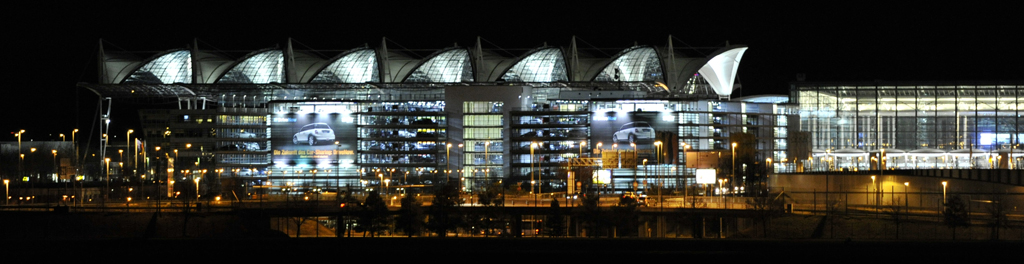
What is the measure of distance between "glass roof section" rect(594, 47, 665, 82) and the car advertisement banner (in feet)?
33.9

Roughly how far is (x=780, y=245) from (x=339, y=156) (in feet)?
310

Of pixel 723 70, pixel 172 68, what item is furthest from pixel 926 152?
pixel 172 68

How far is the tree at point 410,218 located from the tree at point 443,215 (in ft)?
3.04

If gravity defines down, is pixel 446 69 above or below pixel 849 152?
above

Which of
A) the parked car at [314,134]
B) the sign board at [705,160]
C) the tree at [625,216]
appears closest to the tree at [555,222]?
the tree at [625,216]

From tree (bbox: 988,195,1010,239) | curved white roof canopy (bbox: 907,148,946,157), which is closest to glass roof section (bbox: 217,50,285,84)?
curved white roof canopy (bbox: 907,148,946,157)

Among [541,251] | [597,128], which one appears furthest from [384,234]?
[597,128]

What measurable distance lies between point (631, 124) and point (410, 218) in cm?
7388

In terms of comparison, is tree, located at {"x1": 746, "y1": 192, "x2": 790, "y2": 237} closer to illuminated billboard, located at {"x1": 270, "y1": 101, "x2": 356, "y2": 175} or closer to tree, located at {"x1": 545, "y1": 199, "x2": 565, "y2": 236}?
tree, located at {"x1": 545, "y1": 199, "x2": 565, "y2": 236}

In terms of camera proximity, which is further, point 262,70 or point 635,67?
point 262,70

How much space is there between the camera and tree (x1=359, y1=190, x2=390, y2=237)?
82188 millimetres

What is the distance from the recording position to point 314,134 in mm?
158625

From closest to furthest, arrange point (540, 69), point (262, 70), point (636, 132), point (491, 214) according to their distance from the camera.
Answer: point (491, 214)
point (636, 132)
point (540, 69)
point (262, 70)

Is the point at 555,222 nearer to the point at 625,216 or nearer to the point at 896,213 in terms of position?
the point at 625,216
